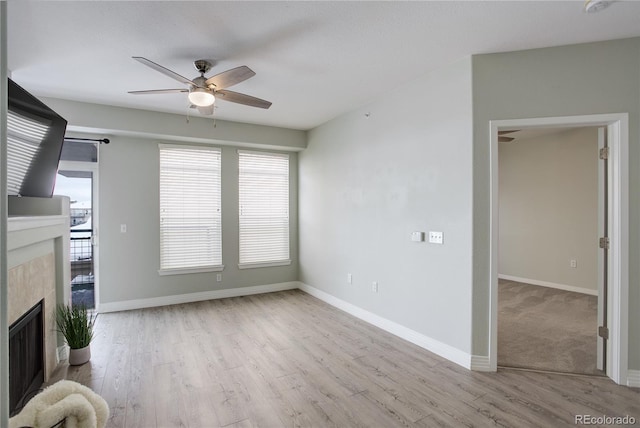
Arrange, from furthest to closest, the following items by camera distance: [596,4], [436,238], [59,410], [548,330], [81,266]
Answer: [81,266] < [548,330] < [436,238] < [596,4] < [59,410]

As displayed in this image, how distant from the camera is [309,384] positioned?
2.62 meters

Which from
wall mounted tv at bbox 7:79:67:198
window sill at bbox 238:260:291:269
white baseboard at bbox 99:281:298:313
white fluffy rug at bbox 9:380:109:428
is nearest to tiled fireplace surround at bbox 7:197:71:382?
wall mounted tv at bbox 7:79:67:198

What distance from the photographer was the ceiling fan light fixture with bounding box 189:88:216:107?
107 inches

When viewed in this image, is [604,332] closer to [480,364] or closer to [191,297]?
[480,364]

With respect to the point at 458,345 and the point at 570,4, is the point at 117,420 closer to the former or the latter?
the point at 458,345

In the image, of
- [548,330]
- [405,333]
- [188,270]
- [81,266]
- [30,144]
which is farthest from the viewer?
[188,270]

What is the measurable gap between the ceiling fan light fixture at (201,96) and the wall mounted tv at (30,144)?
1.06m

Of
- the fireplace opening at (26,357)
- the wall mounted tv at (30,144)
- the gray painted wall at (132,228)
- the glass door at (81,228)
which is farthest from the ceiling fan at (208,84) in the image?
the glass door at (81,228)

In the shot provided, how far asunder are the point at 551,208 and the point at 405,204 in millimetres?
3912

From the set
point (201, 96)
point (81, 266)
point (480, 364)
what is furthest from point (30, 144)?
point (480, 364)

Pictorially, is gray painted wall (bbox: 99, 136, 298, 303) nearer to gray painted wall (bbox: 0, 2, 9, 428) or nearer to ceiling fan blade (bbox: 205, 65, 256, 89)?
ceiling fan blade (bbox: 205, 65, 256, 89)

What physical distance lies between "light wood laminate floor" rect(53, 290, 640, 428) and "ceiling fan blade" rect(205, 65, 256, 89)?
2.60 metres

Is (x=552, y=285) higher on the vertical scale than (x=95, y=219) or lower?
lower

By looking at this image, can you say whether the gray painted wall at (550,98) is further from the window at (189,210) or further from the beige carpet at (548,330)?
the window at (189,210)
